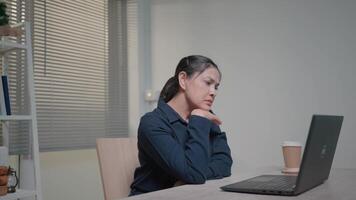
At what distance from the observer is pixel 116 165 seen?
1.60 metres

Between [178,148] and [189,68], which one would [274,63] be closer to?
[189,68]

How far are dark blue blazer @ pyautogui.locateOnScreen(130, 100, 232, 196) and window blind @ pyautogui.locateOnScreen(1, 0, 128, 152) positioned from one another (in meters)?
1.14

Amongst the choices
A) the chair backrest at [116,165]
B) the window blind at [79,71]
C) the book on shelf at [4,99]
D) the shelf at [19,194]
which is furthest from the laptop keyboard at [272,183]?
the window blind at [79,71]

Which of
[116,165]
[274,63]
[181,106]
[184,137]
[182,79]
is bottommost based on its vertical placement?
[116,165]

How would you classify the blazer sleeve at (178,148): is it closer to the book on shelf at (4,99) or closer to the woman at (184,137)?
the woman at (184,137)

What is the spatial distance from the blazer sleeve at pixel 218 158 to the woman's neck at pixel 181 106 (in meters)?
0.14

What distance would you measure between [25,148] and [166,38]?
1388mm

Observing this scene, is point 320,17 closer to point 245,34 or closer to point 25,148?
point 245,34

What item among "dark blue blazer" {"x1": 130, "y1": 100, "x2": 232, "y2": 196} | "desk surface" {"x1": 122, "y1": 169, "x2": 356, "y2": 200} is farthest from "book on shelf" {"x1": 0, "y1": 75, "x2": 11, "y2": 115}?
"desk surface" {"x1": 122, "y1": 169, "x2": 356, "y2": 200}

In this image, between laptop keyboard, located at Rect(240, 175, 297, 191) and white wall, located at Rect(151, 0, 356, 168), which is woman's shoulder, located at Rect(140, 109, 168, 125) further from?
white wall, located at Rect(151, 0, 356, 168)

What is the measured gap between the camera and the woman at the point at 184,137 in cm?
137

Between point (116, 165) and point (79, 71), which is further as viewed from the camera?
point (79, 71)

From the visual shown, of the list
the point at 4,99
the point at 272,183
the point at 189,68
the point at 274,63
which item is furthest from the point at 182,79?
the point at 274,63

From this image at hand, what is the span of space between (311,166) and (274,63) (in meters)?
1.70
